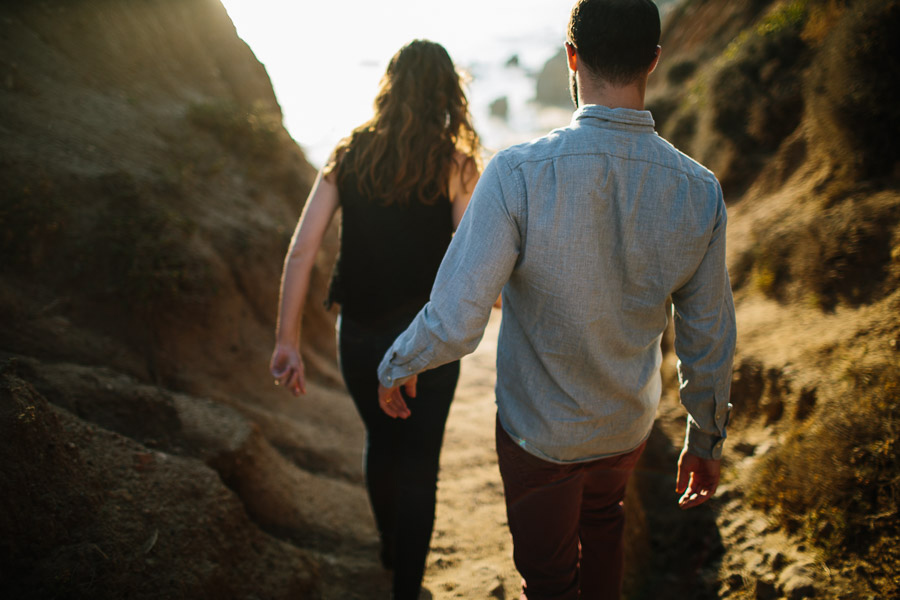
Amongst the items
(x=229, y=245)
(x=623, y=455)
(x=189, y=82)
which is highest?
(x=189, y=82)

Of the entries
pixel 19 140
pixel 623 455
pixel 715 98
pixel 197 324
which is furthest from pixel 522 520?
pixel 715 98

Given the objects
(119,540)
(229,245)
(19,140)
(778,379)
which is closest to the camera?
(119,540)

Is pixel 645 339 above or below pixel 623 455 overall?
above

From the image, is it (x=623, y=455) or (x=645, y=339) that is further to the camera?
(x=623, y=455)

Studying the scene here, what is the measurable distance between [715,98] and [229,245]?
517 cm

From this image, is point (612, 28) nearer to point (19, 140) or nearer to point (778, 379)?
point (778, 379)

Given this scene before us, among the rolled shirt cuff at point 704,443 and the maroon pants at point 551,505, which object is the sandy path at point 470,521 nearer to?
the maroon pants at point 551,505

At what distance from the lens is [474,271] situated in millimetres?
1378

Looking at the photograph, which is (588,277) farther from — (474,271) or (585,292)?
(474,271)

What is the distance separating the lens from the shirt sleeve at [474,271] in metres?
1.38

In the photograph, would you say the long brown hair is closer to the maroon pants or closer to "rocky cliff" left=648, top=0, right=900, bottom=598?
the maroon pants

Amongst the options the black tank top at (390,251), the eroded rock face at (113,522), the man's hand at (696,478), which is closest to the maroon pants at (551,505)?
the man's hand at (696,478)

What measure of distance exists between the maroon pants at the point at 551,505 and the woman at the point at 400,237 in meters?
0.53

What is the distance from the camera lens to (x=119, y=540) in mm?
1846
